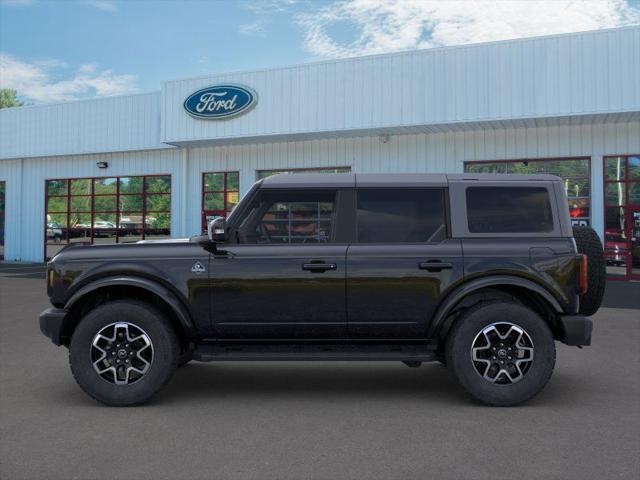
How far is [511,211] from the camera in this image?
17.3ft

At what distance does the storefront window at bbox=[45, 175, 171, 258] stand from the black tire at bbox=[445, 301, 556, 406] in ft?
63.2

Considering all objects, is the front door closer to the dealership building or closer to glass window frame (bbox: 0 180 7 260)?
the dealership building

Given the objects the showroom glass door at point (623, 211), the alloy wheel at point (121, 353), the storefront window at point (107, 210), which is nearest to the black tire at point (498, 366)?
the alloy wheel at point (121, 353)

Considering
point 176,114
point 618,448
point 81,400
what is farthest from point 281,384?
point 176,114

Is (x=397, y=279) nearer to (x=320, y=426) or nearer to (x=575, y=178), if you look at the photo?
(x=320, y=426)

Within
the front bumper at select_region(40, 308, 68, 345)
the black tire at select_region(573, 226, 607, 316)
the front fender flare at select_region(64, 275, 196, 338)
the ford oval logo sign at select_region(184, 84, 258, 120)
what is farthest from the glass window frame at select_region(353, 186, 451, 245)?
the ford oval logo sign at select_region(184, 84, 258, 120)

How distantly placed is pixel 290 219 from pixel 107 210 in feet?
69.8

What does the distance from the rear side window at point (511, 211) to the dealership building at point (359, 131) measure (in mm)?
12008

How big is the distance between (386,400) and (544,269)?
172cm

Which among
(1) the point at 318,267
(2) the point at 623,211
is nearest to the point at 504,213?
(1) the point at 318,267

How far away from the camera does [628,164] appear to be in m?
17.2

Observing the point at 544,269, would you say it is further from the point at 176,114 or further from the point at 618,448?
the point at 176,114

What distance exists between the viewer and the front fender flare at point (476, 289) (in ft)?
16.6

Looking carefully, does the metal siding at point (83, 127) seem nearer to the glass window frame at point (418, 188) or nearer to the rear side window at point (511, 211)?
the glass window frame at point (418, 188)
